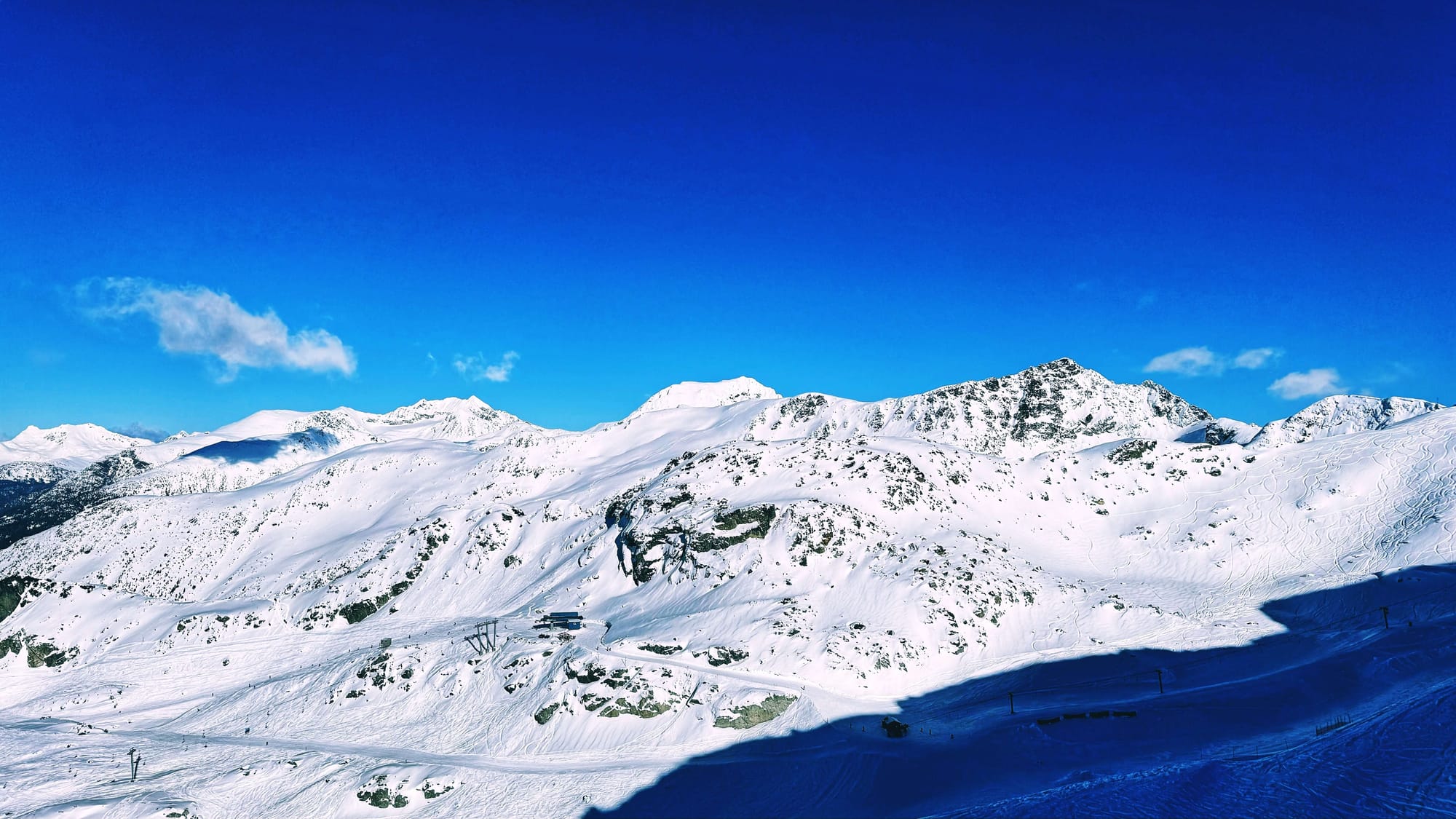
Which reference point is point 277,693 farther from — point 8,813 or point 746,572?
point 746,572

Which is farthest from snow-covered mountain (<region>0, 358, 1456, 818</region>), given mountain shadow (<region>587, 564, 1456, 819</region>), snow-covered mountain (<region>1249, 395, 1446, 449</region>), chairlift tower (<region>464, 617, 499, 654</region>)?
snow-covered mountain (<region>1249, 395, 1446, 449</region>)

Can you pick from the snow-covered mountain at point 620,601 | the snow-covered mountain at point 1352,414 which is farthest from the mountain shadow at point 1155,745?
the snow-covered mountain at point 1352,414

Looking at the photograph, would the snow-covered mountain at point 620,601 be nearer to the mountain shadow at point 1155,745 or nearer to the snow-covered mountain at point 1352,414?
the mountain shadow at point 1155,745

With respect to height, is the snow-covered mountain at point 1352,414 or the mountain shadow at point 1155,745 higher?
the snow-covered mountain at point 1352,414

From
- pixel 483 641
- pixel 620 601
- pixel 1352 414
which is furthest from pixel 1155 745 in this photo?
pixel 1352 414

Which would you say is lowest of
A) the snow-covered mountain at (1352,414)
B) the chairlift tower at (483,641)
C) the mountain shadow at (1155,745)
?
the mountain shadow at (1155,745)

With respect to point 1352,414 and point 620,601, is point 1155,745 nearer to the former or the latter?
point 620,601
